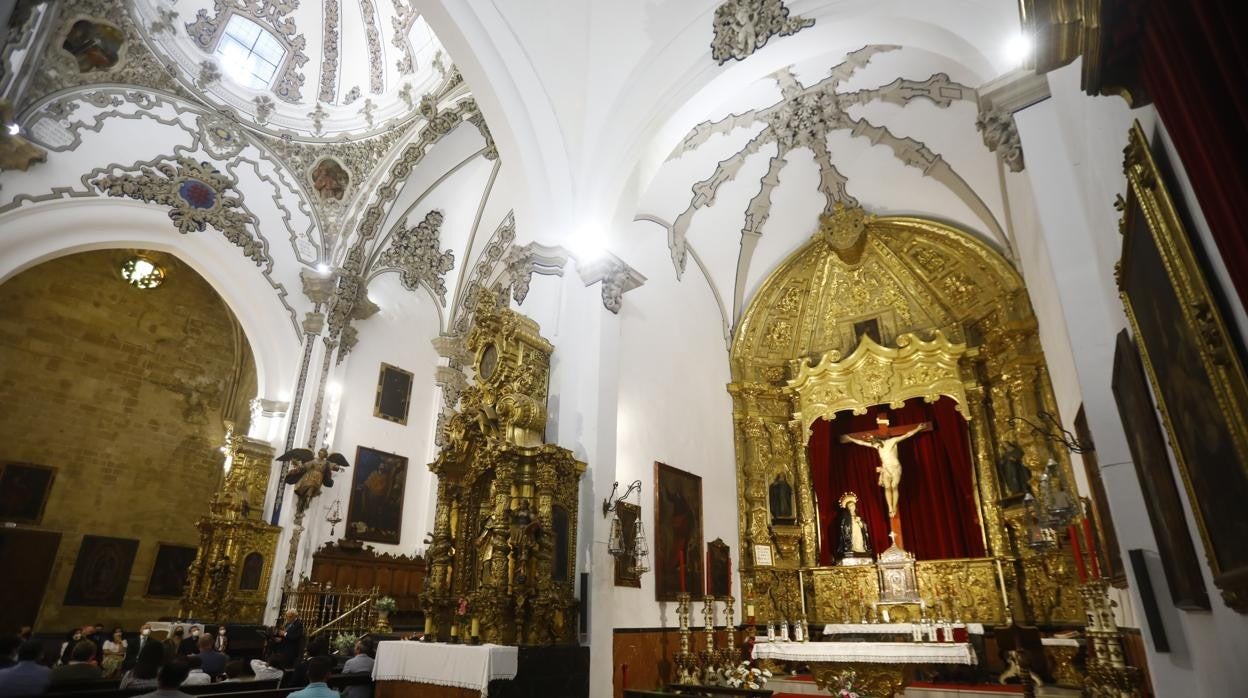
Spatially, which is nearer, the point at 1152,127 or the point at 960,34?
the point at 1152,127

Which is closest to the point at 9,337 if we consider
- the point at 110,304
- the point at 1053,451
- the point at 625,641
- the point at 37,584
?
the point at 110,304

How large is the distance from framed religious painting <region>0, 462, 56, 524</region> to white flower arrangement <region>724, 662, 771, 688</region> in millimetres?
12960

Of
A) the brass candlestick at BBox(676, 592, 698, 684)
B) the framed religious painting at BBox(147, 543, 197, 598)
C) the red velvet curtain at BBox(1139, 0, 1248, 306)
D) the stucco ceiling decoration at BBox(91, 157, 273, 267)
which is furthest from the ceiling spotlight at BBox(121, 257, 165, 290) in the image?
the red velvet curtain at BBox(1139, 0, 1248, 306)

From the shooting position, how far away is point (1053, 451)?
29.2 feet

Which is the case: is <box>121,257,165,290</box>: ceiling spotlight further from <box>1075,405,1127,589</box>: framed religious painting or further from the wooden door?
<box>1075,405,1127,589</box>: framed religious painting

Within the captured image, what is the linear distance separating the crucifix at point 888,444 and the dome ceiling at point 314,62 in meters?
9.82

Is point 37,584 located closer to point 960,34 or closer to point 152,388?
point 152,388

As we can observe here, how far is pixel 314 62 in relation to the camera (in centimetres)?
1270

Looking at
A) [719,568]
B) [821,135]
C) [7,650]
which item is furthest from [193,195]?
[719,568]

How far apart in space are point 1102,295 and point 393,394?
39.6 ft

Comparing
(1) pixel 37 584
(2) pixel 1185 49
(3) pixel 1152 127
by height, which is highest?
(3) pixel 1152 127

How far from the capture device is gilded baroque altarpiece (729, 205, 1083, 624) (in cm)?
962

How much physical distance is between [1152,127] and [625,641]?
→ 7544 millimetres

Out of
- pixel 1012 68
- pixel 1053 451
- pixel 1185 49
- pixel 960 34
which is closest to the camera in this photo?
pixel 1185 49
